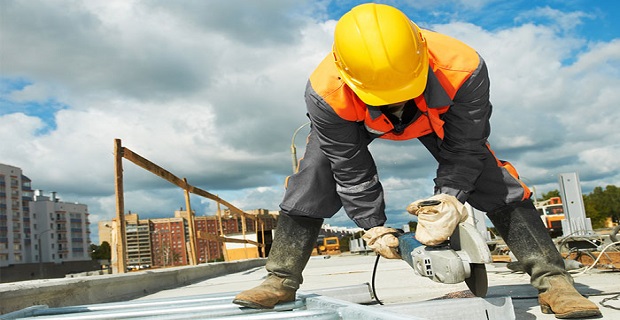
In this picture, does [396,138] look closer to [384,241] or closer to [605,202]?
[384,241]

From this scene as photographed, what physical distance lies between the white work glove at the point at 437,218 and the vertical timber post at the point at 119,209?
13.0ft

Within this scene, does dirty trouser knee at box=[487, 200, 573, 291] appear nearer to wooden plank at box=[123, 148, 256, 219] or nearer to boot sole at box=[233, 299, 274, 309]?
boot sole at box=[233, 299, 274, 309]

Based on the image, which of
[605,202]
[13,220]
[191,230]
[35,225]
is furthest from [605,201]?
[35,225]

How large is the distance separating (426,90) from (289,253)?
1193 mm

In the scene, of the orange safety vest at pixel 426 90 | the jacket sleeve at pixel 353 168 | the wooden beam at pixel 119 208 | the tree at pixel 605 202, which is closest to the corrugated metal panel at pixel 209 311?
the jacket sleeve at pixel 353 168

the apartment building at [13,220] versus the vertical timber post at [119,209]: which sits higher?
the apartment building at [13,220]

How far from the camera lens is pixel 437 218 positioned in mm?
2309

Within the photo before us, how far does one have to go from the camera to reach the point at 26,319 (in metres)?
2.35

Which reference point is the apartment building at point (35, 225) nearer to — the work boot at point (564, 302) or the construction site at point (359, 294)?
the construction site at point (359, 294)

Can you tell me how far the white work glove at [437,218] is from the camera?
7.47 feet

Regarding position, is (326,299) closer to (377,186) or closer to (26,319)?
(377,186)

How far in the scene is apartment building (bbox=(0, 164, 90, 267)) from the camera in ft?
347

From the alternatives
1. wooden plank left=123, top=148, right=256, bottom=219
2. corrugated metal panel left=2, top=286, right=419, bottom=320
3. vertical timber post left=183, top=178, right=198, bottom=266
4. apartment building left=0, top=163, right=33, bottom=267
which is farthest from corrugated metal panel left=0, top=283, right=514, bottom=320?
apartment building left=0, top=163, right=33, bottom=267

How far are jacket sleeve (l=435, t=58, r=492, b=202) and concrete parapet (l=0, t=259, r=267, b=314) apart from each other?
104 inches
